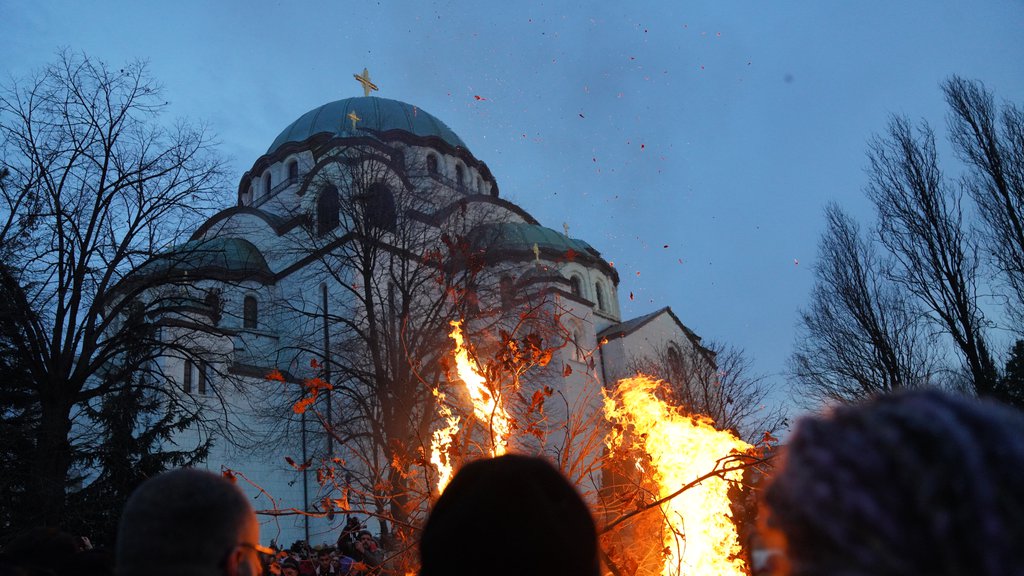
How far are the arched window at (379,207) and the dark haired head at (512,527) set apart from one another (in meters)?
17.3

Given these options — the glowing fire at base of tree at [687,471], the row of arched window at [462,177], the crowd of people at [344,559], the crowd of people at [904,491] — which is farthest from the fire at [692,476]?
the row of arched window at [462,177]

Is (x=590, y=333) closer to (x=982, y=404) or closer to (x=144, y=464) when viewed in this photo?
(x=144, y=464)

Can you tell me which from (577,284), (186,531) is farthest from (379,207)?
(577,284)

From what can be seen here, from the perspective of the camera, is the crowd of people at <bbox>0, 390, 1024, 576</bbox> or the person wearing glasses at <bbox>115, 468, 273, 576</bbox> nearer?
the crowd of people at <bbox>0, 390, 1024, 576</bbox>

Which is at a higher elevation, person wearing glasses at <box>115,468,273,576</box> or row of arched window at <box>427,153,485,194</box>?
row of arched window at <box>427,153,485,194</box>

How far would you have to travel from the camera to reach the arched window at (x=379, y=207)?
1875cm

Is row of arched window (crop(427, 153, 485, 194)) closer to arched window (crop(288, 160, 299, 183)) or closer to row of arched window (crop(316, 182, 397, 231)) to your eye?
arched window (crop(288, 160, 299, 183))

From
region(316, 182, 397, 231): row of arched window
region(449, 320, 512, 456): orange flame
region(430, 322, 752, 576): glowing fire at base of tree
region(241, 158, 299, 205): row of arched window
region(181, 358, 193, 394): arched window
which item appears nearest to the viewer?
region(449, 320, 512, 456): orange flame

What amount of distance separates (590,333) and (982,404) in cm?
3399

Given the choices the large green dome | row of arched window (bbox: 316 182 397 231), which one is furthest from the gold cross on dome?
row of arched window (bbox: 316 182 397 231)

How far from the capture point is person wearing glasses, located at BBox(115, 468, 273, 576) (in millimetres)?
1911

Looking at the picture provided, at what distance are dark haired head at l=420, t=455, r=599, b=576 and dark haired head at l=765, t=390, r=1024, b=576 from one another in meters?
0.78

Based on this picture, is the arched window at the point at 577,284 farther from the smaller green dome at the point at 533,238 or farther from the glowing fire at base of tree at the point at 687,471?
the glowing fire at base of tree at the point at 687,471

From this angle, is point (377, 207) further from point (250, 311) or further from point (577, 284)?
point (577, 284)
